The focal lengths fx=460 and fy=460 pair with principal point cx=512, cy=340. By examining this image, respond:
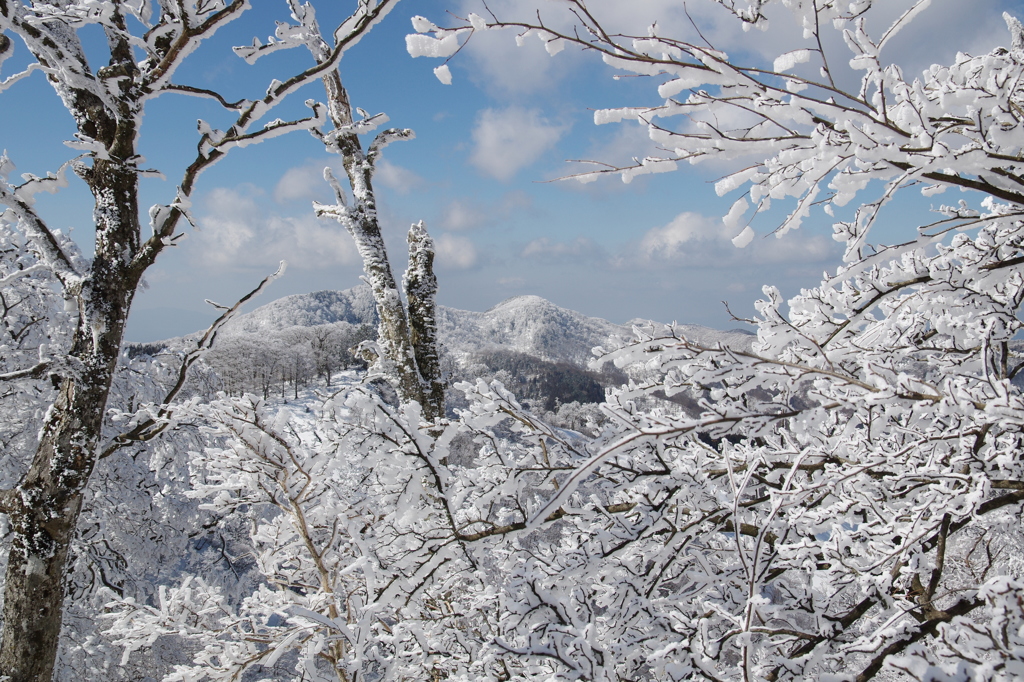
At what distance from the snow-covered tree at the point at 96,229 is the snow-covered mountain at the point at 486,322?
11020 centimetres

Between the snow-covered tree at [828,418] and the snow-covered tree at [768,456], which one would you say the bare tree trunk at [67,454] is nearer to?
the snow-covered tree at [768,456]

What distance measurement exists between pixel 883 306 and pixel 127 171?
10.9ft

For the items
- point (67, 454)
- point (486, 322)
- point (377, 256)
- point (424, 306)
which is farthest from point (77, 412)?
point (486, 322)

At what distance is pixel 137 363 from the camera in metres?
8.34

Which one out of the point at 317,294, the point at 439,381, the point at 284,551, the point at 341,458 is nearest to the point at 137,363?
the point at 439,381

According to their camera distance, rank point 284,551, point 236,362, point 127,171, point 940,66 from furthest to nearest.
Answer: point 236,362 < point 284,551 < point 127,171 < point 940,66

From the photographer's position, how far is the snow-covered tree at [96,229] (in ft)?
6.22

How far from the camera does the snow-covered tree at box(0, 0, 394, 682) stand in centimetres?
190

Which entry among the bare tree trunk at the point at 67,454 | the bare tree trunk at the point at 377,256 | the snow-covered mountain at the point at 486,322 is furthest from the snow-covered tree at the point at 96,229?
the snow-covered mountain at the point at 486,322

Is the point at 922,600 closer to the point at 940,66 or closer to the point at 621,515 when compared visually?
the point at 621,515

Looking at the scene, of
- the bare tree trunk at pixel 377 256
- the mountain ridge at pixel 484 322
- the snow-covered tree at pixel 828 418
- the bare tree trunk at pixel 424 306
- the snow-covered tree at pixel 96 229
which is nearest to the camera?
the snow-covered tree at pixel 828 418

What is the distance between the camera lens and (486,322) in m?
184

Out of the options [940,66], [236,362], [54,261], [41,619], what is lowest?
[41,619]

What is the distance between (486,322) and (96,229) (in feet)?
598
